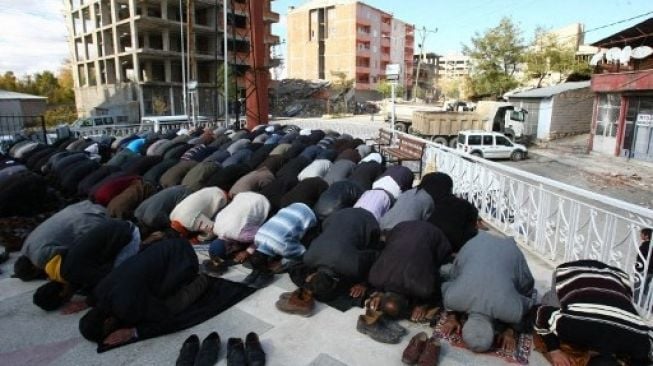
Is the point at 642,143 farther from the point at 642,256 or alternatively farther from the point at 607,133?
the point at 642,256

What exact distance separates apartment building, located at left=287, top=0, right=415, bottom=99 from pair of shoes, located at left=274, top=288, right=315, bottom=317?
2099 inches

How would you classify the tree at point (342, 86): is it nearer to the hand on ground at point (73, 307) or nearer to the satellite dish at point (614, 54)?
the satellite dish at point (614, 54)

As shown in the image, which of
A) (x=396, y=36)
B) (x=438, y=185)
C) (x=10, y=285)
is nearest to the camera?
(x=10, y=285)

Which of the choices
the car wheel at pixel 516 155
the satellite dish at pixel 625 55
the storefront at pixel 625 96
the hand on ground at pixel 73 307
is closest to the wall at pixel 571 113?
the storefront at pixel 625 96

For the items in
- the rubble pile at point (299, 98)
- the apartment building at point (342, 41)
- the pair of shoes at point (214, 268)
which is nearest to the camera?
the pair of shoes at point (214, 268)

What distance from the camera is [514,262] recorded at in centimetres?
352

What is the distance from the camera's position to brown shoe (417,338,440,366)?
121 inches

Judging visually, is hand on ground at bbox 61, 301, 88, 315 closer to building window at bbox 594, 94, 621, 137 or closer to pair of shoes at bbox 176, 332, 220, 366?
pair of shoes at bbox 176, 332, 220, 366

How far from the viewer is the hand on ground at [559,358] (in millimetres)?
3021

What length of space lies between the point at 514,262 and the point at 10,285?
5.27 metres

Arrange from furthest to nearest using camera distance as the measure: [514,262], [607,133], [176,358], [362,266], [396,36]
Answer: [396,36]
[607,133]
[362,266]
[514,262]
[176,358]

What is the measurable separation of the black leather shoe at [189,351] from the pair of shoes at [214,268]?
1.35 metres

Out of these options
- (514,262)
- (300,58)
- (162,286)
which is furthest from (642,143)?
(300,58)

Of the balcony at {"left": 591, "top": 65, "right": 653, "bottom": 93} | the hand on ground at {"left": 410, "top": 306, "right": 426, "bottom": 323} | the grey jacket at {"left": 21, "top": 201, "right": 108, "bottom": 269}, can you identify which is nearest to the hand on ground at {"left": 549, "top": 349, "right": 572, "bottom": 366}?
the hand on ground at {"left": 410, "top": 306, "right": 426, "bottom": 323}
